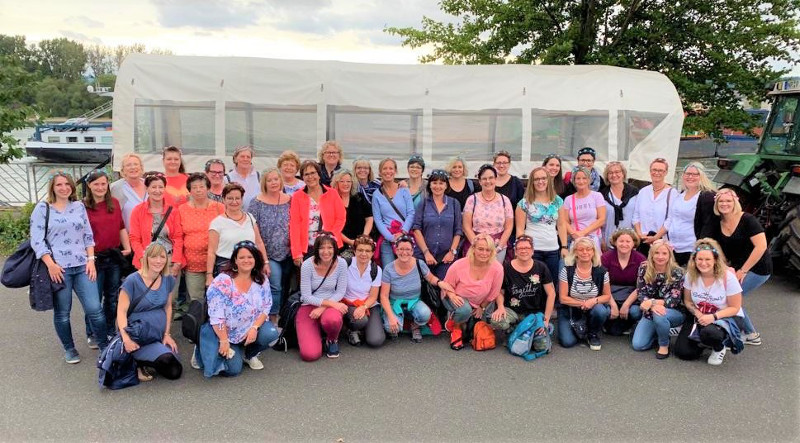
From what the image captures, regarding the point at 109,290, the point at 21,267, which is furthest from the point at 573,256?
the point at 21,267

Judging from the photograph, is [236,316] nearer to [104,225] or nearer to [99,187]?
[104,225]

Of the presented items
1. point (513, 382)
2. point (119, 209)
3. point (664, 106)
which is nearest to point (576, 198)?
point (513, 382)

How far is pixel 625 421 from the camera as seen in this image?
3703 millimetres

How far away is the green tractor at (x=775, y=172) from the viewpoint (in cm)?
668

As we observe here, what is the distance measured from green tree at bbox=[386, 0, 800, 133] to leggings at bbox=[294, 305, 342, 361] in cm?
733

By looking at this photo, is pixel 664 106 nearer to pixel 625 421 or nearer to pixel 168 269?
pixel 625 421

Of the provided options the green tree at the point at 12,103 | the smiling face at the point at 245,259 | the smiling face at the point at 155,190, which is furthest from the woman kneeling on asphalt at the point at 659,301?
the green tree at the point at 12,103

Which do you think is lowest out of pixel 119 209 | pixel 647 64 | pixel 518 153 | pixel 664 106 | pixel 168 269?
pixel 168 269

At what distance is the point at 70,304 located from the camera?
4484mm

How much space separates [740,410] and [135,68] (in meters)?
8.01

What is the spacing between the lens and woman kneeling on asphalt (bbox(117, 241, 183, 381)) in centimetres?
414

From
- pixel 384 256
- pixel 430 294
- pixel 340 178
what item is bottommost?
pixel 430 294

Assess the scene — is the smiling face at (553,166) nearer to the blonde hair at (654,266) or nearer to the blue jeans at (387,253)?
the blonde hair at (654,266)

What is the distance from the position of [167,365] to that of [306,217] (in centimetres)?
176
